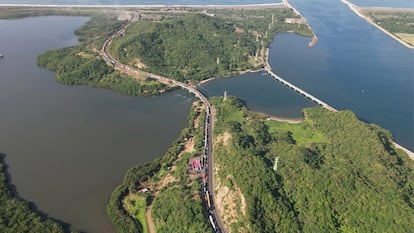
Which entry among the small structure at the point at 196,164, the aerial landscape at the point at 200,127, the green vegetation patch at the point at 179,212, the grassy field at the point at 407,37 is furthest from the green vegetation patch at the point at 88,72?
the grassy field at the point at 407,37

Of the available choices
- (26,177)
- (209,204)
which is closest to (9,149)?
(26,177)

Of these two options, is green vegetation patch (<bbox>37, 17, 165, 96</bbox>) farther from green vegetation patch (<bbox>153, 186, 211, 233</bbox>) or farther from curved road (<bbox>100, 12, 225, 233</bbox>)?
green vegetation patch (<bbox>153, 186, 211, 233</bbox>)

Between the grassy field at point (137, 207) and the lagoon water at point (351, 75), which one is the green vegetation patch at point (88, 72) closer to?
the lagoon water at point (351, 75)

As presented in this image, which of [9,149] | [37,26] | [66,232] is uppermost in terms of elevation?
[37,26]

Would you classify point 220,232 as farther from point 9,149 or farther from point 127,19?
point 127,19

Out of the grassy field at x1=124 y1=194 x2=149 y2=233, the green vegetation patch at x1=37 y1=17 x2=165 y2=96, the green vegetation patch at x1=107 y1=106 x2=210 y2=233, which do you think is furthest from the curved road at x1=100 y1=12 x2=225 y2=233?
the grassy field at x1=124 y1=194 x2=149 y2=233

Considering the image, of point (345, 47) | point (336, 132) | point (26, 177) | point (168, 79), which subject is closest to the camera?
point (26, 177)
